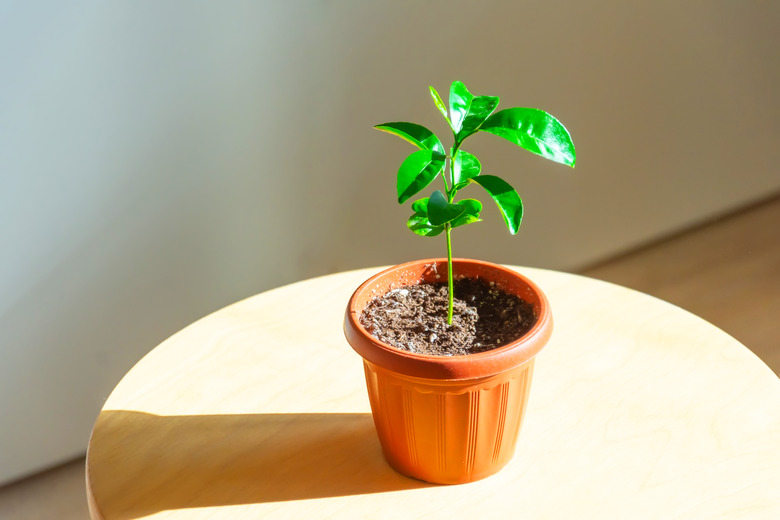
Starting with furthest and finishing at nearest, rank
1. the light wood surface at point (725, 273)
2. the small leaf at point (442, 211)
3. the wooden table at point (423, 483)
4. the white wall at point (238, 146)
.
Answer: the light wood surface at point (725, 273) → the white wall at point (238, 146) → the wooden table at point (423, 483) → the small leaf at point (442, 211)

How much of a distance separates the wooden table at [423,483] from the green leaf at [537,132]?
0.35 meters

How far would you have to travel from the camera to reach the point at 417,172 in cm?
72

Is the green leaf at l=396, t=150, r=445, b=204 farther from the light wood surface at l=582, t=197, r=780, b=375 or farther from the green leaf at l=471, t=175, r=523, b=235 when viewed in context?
the light wood surface at l=582, t=197, r=780, b=375

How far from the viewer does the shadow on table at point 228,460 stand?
830mm

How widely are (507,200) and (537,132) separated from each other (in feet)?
0.23

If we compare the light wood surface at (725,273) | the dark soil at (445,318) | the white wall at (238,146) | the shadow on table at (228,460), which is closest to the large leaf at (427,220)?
the dark soil at (445,318)

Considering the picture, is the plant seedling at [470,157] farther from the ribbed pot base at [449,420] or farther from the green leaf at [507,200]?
the ribbed pot base at [449,420]

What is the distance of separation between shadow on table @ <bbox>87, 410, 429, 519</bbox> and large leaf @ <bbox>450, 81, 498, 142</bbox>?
382 mm

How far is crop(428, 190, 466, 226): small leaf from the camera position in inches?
27.8

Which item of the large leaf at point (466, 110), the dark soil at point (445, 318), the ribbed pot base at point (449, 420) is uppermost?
the large leaf at point (466, 110)

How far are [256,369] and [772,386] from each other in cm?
65

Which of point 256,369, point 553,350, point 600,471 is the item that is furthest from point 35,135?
point 600,471

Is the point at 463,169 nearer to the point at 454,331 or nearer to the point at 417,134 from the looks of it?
the point at 417,134

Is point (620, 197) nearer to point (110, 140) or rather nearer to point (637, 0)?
point (637, 0)
